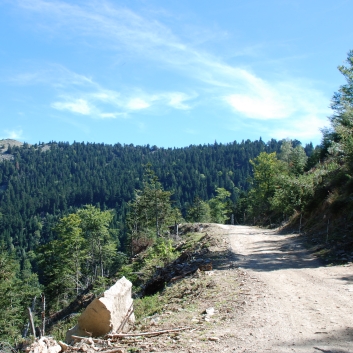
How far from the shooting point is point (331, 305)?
750 cm

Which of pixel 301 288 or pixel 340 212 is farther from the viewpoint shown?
pixel 340 212

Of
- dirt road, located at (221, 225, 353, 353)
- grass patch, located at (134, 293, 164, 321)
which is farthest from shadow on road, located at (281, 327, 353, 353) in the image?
grass patch, located at (134, 293, 164, 321)

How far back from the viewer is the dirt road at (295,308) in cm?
552

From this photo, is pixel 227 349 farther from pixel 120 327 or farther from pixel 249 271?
pixel 249 271

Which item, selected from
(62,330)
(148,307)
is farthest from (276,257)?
(62,330)

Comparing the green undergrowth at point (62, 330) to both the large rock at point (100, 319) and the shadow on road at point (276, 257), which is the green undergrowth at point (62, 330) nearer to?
the large rock at point (100, 319)

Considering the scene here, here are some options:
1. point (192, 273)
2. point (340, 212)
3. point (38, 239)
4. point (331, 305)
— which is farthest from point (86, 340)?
point (38, 239)

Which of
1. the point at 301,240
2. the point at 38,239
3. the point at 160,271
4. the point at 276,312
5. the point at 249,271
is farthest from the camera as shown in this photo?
the point at 38,239

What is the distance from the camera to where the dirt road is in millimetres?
5520

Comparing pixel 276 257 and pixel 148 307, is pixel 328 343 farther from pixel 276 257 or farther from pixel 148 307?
pixel 276 257

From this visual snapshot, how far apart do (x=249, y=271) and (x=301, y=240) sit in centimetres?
794

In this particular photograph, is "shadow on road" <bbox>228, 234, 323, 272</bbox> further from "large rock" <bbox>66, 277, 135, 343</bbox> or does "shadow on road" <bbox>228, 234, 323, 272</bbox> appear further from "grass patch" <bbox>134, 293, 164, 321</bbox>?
"large rock" <bbox>66, 277, 135, 343</bbox>

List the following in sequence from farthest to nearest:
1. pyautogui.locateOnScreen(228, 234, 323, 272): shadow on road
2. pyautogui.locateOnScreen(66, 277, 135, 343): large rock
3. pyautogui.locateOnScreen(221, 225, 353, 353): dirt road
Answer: pyautogui.locateOnScreen(228, 234, 323, 272): shadow on road
pyautogui.locateOnScreen(66, 277, 135, 343): large rock
pyautogui.locateOnScreen(221, 225, 353, 353): dirt road

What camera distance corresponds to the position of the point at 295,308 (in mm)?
7480
